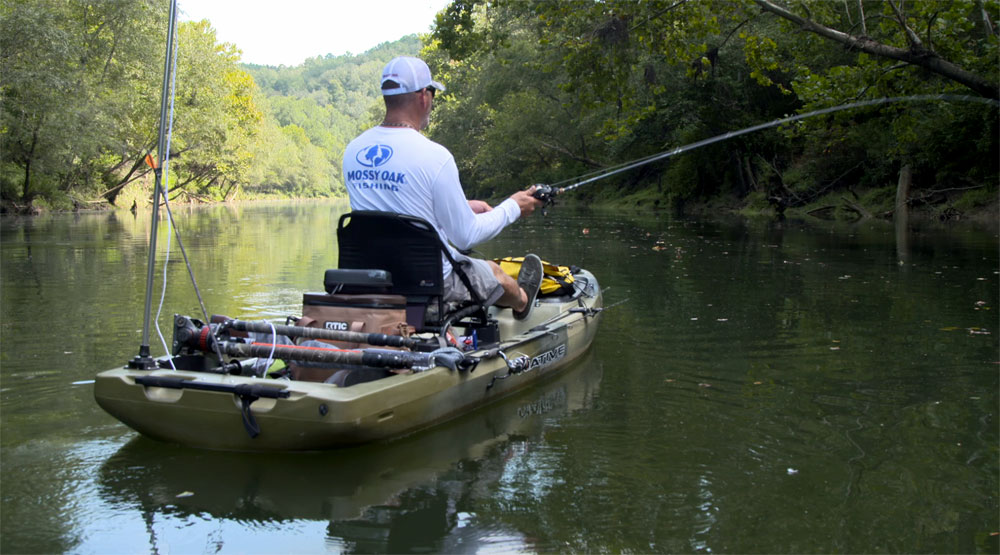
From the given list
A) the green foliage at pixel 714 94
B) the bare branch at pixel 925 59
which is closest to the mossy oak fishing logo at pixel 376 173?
the green foliage at pixel 714 94

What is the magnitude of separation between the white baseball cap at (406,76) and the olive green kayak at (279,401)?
153cm

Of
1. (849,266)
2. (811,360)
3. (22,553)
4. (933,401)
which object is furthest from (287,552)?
(849,266)

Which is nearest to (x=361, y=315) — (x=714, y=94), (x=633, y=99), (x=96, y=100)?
(x=633, y=99)

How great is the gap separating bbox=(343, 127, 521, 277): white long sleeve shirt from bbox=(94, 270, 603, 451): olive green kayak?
78 cm

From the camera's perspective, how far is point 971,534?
12.4 ft

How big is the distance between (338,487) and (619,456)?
1.44 meters

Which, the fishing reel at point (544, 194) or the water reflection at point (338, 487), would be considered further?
the fishing reel at point (544, 194)

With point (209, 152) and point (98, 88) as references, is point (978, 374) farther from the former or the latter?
point (209, 152)

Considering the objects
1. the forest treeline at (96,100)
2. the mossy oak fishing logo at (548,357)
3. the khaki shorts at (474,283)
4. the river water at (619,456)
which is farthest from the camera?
the forest treeline at (96,100)

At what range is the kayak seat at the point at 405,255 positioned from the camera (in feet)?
17.1

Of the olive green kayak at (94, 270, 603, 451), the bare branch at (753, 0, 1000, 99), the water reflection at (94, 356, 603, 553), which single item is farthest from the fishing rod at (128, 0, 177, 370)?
the bare branch at (753, 0, 1000, 99)

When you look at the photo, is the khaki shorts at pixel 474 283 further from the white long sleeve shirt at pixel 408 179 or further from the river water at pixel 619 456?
the river water at pixel 619 456

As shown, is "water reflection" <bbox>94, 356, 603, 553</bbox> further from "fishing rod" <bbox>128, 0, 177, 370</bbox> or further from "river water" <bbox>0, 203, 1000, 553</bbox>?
"fishing rod" <bbox>128, 0, 177, 370</bbox>

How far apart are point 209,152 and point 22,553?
50347 mm
